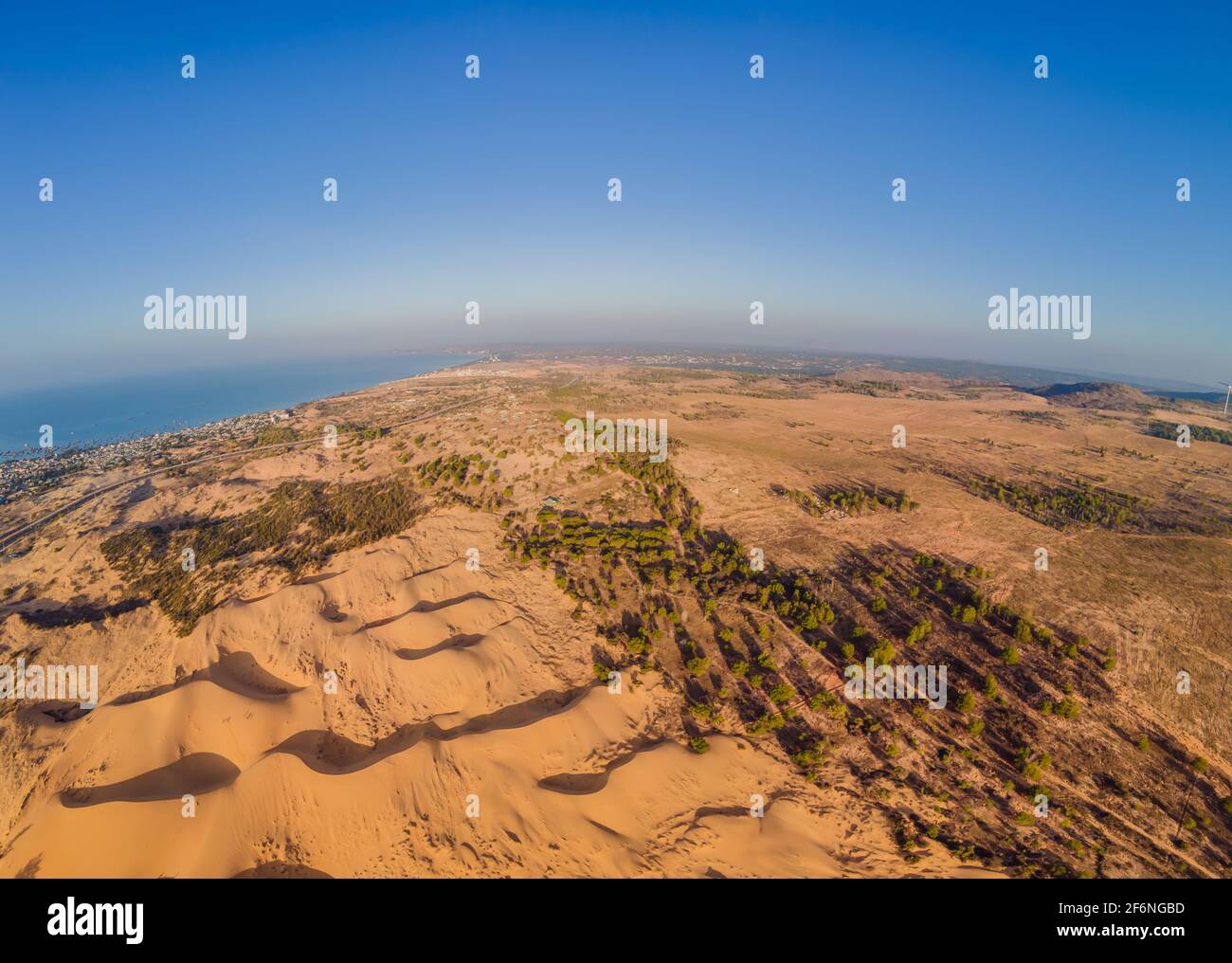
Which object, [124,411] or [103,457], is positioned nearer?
[103,457]

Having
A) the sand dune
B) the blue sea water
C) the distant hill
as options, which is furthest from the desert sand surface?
the blue sea water

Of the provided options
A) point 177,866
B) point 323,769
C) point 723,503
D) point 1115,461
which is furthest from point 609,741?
point 1115,461

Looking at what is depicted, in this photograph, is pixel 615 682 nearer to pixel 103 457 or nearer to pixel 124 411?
pixel 103 457

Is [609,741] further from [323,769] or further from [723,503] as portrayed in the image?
[723,503]
